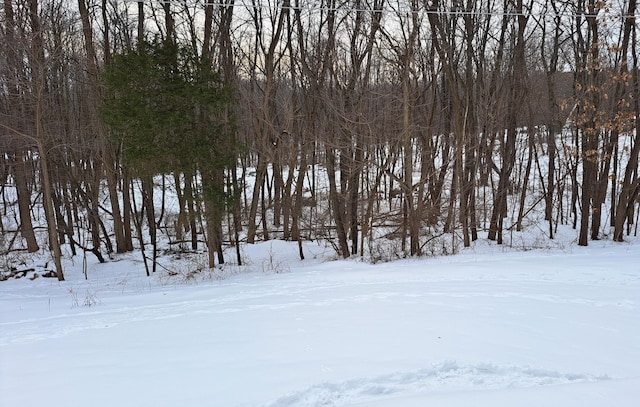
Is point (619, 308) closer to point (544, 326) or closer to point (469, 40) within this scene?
point (544, 326)

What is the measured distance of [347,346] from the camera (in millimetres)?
3816

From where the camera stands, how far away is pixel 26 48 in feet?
31.1

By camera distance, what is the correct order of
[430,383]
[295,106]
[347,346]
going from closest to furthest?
[430,383]
[347,346]
[295,106]

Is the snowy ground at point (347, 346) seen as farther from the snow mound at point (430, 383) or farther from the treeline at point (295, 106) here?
the treeline at point (295, 106)

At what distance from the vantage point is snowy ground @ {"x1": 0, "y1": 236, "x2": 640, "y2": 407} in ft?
9.76

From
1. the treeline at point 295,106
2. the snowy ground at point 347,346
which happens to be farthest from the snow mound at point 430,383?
the treeline at point 295,106

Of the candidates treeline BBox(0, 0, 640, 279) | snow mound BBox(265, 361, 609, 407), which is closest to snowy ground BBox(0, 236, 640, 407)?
snow mound BBox(265, 361, 609, 407)

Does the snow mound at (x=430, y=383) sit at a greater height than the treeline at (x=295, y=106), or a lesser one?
lesser

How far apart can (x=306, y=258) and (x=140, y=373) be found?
1077 centimetres

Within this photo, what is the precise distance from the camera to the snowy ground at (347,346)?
2975 millimetres

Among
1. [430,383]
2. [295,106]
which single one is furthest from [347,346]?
[295,106]

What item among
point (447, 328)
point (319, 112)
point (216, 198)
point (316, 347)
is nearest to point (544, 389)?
point (447, 328)

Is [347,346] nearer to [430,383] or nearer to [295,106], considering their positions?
[430,383]

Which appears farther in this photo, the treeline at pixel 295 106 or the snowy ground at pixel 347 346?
the treeline at pixel 295 106
